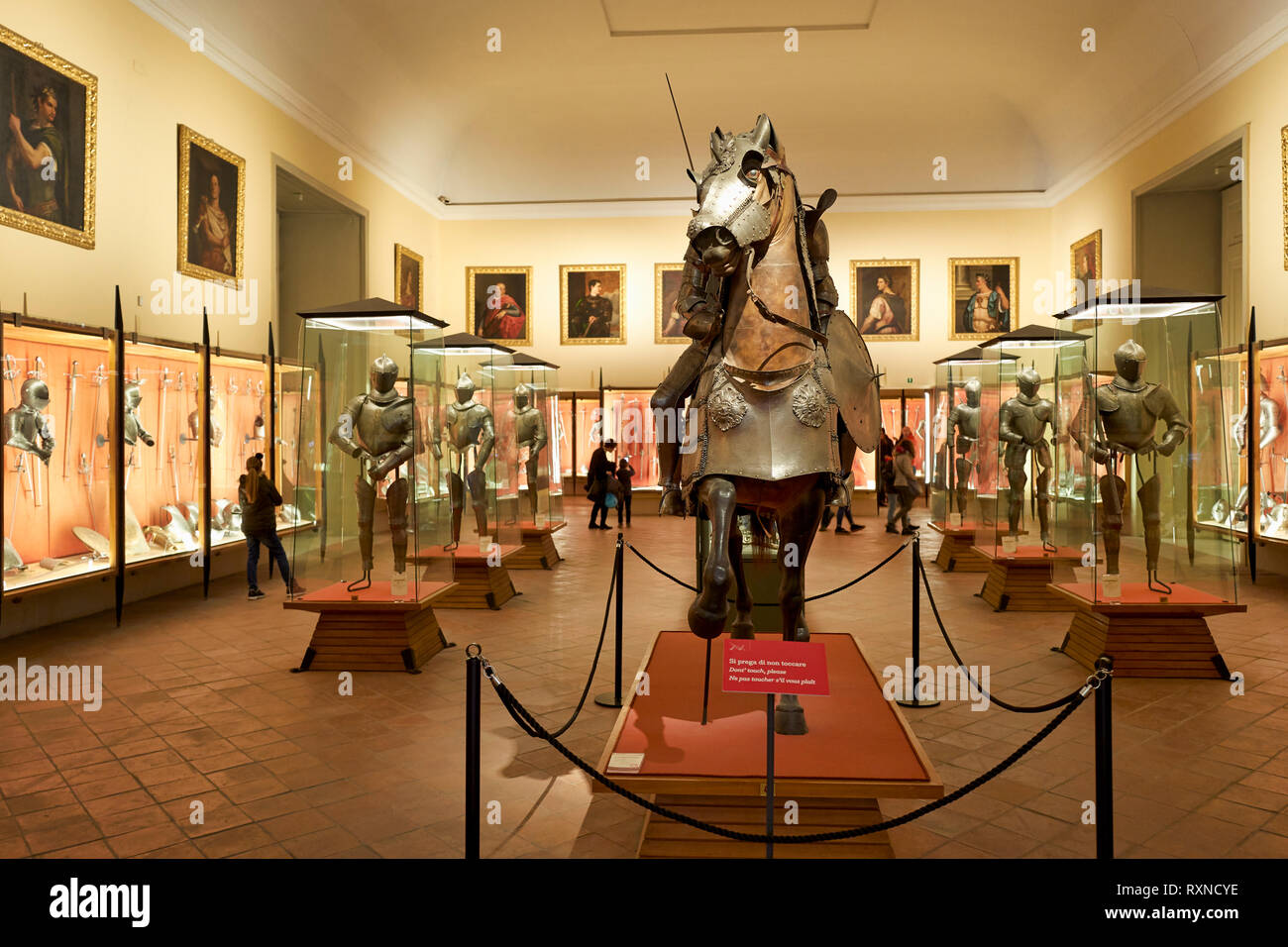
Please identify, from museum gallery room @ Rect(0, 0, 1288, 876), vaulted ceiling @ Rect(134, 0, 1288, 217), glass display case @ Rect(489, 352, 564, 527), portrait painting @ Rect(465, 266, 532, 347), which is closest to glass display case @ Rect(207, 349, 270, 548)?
museum gallery room @ Rect(0, 0, 1288, 876)

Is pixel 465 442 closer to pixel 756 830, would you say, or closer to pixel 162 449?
pixel 162 449

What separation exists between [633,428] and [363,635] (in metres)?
15.3

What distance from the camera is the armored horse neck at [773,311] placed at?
11.6ft

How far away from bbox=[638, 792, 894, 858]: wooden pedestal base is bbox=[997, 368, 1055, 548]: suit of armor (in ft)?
22.6

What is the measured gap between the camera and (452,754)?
15.7ft

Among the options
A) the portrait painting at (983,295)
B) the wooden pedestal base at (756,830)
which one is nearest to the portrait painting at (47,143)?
the wooden pedestal base at (756,830)

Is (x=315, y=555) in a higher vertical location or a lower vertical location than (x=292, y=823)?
higher

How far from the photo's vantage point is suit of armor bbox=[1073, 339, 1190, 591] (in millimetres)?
6867

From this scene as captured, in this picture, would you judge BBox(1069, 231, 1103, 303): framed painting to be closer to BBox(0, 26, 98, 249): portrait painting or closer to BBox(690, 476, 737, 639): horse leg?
BBox(690, 476, 737, 639): horse leg

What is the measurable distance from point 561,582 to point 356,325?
4.60 m

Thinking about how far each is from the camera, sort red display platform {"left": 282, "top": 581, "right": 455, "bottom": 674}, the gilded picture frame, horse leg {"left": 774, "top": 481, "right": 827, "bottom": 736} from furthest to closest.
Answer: the gilded picture frame
red display platform {"left": 282, "top": 581, "right": 455, "bottom": 674}
horse leg {"left": 774, "top": 481, "right": 827, "bottom": 736}
